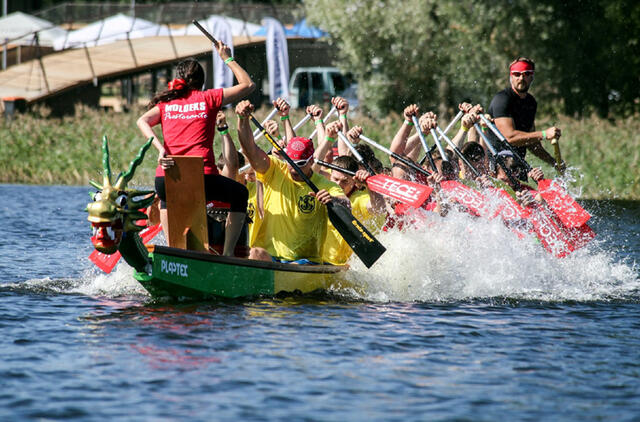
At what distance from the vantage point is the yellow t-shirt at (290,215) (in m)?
8.95

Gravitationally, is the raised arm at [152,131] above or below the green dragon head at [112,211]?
above

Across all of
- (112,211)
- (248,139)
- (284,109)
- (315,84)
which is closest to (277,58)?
(315,84)

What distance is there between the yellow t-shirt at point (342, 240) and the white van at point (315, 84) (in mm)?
20060

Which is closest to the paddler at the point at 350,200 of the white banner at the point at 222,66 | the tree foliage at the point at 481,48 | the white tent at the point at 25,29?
the white banner at the point at 222,66

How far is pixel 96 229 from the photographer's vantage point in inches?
304

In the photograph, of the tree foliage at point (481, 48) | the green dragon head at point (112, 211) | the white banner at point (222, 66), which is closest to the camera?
the green dragon head at point (112, 211)

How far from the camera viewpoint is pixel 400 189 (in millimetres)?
9305

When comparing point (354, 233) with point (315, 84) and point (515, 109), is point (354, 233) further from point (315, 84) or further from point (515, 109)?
point (315, 84)

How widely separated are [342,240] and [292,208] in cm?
85

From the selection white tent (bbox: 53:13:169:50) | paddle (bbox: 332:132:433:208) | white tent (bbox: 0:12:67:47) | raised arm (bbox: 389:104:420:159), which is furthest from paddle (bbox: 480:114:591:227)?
white tent (bbox: 0:12:67:47)

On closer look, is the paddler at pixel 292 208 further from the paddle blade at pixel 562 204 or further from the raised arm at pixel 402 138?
the paddle blade at pixel 562 204

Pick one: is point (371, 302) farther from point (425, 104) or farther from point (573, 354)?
point (425, 104)

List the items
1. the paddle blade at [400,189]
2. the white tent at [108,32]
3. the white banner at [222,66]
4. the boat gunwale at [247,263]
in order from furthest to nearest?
the white tent at [108,32], the white banner at [222,66], the paddle blade at [400,189], the boat gunwale at [247,263]

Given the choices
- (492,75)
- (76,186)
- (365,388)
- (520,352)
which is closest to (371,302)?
(520,352)
